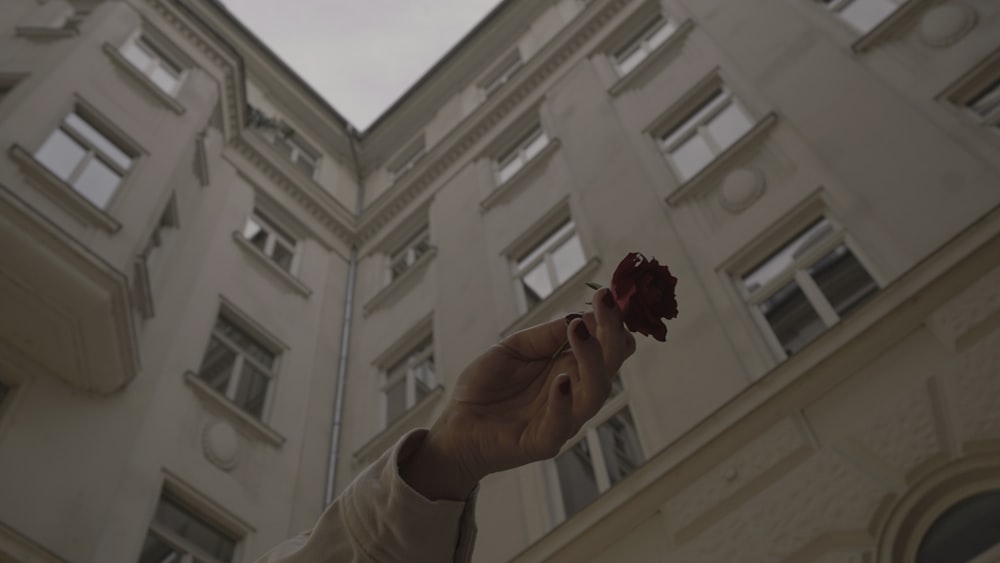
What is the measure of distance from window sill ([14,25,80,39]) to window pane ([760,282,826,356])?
941 cm

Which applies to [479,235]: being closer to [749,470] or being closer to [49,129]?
[49,129]

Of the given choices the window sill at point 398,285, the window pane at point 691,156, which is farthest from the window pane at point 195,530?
the window pane at point 691,156

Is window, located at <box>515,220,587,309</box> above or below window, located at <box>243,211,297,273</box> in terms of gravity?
below

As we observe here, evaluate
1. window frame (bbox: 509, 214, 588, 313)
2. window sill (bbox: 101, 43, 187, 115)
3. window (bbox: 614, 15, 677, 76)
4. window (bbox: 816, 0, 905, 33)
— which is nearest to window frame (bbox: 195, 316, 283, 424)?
window sill (bbox: 101, 43, 187, 115)

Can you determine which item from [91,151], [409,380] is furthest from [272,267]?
[91,151]

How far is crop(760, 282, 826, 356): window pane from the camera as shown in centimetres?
699

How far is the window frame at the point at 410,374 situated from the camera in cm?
1112

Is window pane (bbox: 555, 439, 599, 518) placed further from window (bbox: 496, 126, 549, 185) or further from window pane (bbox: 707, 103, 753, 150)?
window (bbox: 496, 126, 549, 185)

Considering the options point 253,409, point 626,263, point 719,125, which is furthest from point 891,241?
point 253,409

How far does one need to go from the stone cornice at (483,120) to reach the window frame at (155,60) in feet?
14.9

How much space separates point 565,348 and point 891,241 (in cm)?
613

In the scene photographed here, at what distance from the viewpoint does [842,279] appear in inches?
280

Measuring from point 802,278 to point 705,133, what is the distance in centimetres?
315

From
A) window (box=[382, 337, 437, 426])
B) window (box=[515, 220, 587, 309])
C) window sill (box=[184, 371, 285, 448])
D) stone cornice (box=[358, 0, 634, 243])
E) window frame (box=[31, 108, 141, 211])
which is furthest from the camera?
stone cornice (box=[358, 0, 634, 243])
